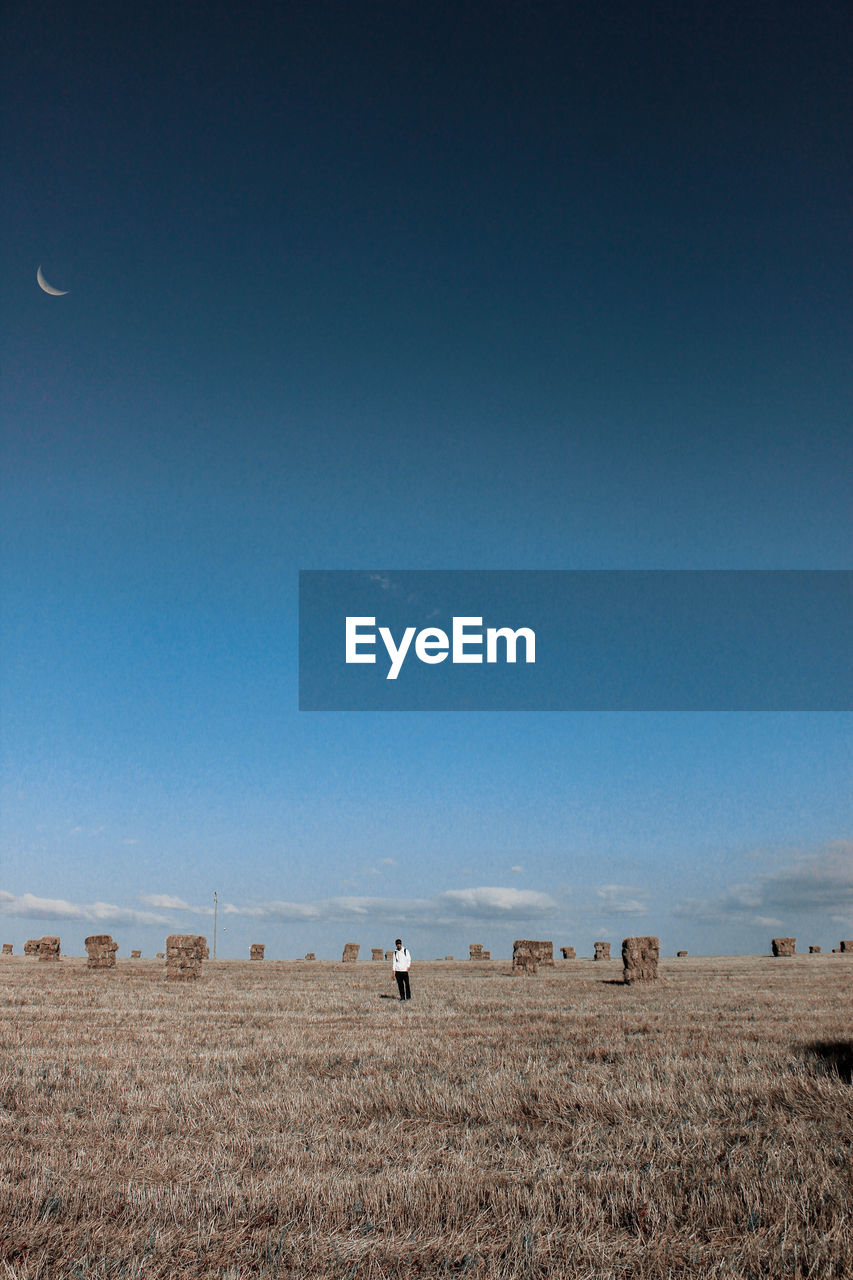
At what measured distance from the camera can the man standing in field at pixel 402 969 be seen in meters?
19.8

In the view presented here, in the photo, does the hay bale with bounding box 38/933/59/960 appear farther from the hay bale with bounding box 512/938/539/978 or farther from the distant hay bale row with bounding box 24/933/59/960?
the hay bale with bounding box 512/938/539/978

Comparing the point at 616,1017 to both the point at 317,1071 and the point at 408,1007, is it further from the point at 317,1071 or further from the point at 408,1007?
the point at 317,1071

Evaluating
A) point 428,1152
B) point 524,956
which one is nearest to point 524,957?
point 524,956

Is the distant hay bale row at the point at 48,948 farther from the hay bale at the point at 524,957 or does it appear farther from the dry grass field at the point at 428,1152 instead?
the dry grass field at the point at 428,1152

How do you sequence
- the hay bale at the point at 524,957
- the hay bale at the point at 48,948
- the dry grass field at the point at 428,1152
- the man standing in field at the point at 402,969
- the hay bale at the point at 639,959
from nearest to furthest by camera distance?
the dry grass field at the point at 428,1152, the man standing in field at the point at 402,969, the hay bale at the point at 639,959, the hay bale at the point at 524,957, the hay bale at the point at 48,948

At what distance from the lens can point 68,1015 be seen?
47.9ft

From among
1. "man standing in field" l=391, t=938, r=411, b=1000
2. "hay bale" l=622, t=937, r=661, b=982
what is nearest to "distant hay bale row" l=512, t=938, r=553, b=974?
"hay bale" l=622, t=937, r=661, b=982

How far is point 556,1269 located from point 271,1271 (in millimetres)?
1381

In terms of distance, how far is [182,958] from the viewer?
2553 centimetres

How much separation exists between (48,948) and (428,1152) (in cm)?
3820

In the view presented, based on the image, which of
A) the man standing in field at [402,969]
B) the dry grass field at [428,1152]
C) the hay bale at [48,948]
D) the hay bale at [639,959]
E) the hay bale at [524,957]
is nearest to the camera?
the dry grass field at [428,1152]

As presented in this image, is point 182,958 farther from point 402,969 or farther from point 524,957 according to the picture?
point 524,957

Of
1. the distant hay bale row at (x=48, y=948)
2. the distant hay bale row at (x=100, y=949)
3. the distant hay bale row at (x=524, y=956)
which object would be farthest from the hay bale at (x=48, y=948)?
the distant hay bale row at (x=524, y=956)

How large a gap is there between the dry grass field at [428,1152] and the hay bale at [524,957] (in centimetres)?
1831
